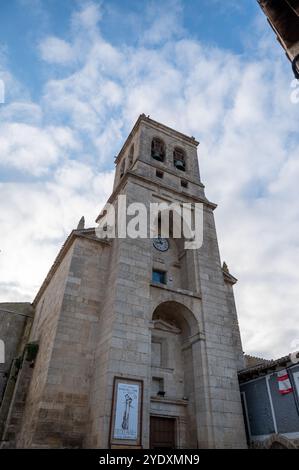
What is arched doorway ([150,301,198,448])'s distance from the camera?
12310mm

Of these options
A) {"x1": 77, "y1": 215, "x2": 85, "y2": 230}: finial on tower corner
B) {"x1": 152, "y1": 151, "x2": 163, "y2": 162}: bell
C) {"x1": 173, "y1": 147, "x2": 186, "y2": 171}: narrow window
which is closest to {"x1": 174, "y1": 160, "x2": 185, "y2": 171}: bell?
{"x1": 173, "y1": 147, "x2": 186, "y2": 171}: narrow window

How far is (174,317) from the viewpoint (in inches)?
593

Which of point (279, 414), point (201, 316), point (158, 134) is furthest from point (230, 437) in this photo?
point (158, 134)

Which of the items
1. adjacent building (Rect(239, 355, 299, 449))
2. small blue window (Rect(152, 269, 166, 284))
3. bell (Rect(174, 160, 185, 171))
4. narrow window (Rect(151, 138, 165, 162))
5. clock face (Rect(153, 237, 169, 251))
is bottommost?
adjacent building (Rect(239, 355, 299, 449))

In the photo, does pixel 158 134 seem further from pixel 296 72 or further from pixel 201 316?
pixel 296 72

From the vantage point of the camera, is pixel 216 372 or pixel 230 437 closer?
pixel 230 437

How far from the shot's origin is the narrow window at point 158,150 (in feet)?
67.5

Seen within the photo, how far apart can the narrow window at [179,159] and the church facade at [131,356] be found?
12.7 ft

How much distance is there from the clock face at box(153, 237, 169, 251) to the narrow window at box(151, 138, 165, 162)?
18.9 ft

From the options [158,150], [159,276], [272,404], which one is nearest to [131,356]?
[272,404]

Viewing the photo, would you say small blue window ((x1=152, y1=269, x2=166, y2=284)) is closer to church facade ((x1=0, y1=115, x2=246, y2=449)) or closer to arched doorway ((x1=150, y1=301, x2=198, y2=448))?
church facade ((x1=0, y1=115, x2=246, y2=449))

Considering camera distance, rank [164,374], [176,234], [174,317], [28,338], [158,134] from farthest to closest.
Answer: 1. [158,134]
2. [28,338]
3. [176,234]
4. [174,317]
5. [164,374]

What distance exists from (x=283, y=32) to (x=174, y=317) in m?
12.1
